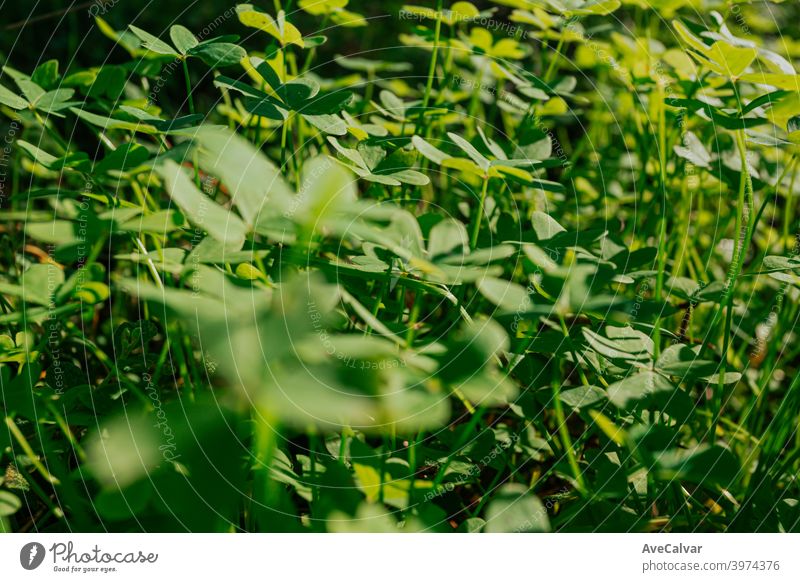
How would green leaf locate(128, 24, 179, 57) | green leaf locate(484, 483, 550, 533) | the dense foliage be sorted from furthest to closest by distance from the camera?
green leaf locate(128, 24, 179, 57) < green leaf locate(484, 483, 550, 533) < the dense foliage

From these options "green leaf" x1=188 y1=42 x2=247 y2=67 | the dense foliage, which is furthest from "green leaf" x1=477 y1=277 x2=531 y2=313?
"green leaf" x1=188 y1=42 x2=247 y2=67

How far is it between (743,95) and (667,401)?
1.55 feet

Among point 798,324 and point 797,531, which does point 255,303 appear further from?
point 798,324

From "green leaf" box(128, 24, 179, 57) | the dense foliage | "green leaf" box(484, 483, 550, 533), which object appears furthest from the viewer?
"green leaf" box(128, 24, 179, 57)

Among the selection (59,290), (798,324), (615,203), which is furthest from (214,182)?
(798,324)

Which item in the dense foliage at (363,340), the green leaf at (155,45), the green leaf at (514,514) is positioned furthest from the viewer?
the green leaf at (155,45)

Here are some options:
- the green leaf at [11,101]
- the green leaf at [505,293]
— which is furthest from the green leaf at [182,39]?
the green leaf at [505,293]
